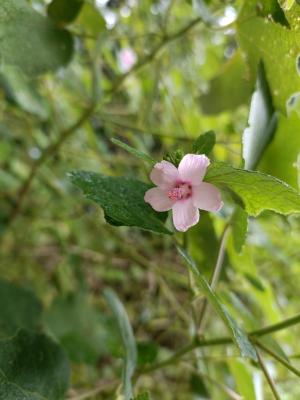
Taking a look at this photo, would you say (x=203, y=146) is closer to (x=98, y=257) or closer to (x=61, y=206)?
(x=61, y=206)

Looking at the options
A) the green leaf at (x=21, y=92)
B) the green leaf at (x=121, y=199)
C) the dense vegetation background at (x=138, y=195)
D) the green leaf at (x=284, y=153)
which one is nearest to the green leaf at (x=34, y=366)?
the dense vegetation background at (x=138, y=195)

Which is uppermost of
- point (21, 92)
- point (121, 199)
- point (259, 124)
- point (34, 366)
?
point (21, 92)

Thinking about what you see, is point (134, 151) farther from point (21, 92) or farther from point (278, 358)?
point (21, 92)

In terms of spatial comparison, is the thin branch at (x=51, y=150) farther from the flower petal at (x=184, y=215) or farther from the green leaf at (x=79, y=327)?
the flower petal at (x=184, y=215)

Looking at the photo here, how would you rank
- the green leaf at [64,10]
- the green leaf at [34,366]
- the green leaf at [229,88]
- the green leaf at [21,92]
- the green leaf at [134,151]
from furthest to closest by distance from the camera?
the green leaf at [21,92] < the green leaf at [229,88] < the green leaf at [64,10] < the green leaf at [34,366] < the green leaf at [134,151]

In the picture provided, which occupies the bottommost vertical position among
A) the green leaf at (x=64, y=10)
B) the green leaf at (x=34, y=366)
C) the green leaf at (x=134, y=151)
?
the green leaf at (x=34, y=366)

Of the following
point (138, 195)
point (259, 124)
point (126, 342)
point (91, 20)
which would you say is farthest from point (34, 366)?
point (91, 20)

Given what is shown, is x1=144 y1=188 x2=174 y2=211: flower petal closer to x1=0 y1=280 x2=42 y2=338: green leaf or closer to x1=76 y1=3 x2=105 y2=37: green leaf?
x1=76 y1=3 x2=105 y2=37: green leaf
